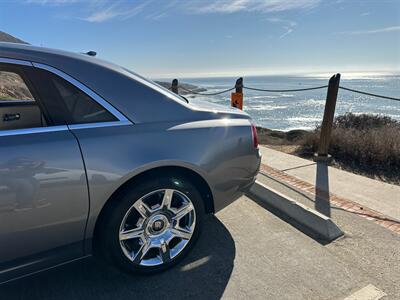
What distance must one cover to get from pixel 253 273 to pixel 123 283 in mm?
1027

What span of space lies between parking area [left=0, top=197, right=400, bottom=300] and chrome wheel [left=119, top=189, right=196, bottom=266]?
0.18m

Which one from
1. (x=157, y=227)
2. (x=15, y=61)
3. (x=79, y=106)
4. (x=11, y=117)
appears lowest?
(x=157, y=227)

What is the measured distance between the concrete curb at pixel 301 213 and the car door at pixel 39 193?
221cm

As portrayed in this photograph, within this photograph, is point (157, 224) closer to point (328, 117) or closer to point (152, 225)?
point (152, 225)

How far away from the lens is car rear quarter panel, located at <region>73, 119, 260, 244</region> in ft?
6.81

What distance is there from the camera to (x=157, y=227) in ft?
8.10

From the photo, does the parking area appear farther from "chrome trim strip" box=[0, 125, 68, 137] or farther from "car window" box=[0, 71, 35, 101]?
"car window" box=[0, 71, 35, 101]

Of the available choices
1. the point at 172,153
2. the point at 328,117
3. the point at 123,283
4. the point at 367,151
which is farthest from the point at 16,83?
the point at 367,151

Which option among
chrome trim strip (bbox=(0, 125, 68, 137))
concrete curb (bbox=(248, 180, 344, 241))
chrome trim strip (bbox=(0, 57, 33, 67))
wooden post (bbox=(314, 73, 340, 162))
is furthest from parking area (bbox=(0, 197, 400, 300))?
wooden post (bbox=(314, 73, 340, 162))

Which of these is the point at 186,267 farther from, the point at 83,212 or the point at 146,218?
the point at 83,212

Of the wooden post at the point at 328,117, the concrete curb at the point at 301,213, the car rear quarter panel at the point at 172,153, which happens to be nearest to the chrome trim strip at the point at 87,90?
the car rear quarter panel at the point at 172,153

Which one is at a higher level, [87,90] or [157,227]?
[87,90]

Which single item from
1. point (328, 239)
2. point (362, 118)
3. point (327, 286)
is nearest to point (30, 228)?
point (327, 286)

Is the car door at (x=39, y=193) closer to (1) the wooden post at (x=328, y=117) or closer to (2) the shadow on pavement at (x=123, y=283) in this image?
(2) the shadow on pavement at (x=123, y=283)
